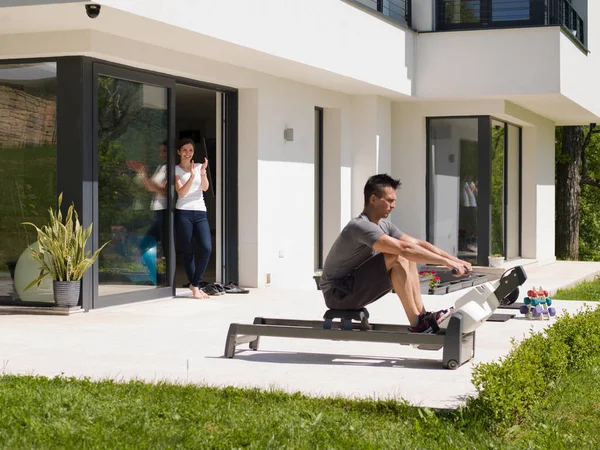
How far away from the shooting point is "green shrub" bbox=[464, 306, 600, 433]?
573cm

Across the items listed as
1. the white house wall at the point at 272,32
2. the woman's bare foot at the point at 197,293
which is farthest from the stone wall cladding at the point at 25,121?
the woman's bare foot at the point at 197,293

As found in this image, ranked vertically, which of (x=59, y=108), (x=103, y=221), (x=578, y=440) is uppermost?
(x=59, y=108)

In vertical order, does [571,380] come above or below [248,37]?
below

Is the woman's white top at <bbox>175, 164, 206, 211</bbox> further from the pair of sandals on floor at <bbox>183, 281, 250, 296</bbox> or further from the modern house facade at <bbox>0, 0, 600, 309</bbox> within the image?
the pair of sandals on floor at <bbox>183, 281, 250, 296</bbox>

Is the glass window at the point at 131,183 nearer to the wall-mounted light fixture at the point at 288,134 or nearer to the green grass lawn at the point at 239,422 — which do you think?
the wall-mounted light fixture at the point at 288,134

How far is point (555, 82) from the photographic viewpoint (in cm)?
1692

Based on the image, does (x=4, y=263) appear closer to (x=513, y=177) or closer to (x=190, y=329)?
(x=190, y=329)

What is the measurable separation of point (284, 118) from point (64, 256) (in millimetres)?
5274

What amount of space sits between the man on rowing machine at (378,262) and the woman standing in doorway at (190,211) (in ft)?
16.1

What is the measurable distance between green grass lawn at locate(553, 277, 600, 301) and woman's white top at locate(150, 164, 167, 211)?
5.73 metres

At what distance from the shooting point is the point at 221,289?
1362 cm

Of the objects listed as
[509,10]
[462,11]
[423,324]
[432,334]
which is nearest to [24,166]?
[423,324]

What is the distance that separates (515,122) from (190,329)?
1233 centimetres

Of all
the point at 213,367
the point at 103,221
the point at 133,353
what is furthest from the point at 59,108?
the point at 213,367
